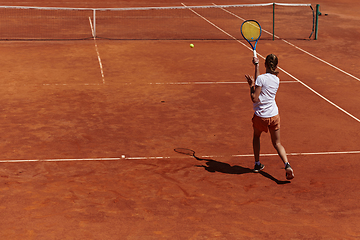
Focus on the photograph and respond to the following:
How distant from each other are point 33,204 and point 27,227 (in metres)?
0.67

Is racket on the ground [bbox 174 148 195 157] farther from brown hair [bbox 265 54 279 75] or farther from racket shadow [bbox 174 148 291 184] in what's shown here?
brown hair [bbox 265 54 279 75]

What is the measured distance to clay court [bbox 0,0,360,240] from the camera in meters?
6.79

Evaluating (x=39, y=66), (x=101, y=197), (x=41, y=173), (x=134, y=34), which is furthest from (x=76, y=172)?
(x=134, y=34)

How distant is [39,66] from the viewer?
52.1 ft

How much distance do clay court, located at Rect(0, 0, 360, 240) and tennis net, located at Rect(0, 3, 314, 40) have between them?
393 cm

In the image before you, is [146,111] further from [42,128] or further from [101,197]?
[101,197]

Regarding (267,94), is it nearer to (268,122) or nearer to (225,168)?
(268,122)

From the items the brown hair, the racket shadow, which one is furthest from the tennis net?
the brown hair

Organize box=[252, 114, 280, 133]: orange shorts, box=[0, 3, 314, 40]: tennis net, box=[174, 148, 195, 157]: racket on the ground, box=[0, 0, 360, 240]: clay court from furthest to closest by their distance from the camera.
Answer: box=[0, 3, 314, 40]: tennis net → box=[174, 148, 195, 157]: racket on the ground → box=[252, 114, 280, 133]: orange shorts → box=[0, 0, 360, 240]: clay court

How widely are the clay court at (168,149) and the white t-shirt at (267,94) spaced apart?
1.16 metres

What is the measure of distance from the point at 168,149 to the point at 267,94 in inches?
97.8

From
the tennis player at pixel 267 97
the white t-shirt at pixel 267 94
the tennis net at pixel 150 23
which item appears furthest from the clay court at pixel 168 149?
the tennis net at pixel 150 23

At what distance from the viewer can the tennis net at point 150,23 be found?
21.2 m

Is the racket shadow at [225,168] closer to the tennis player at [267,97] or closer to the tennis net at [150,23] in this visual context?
the tennis player at [267,97]
